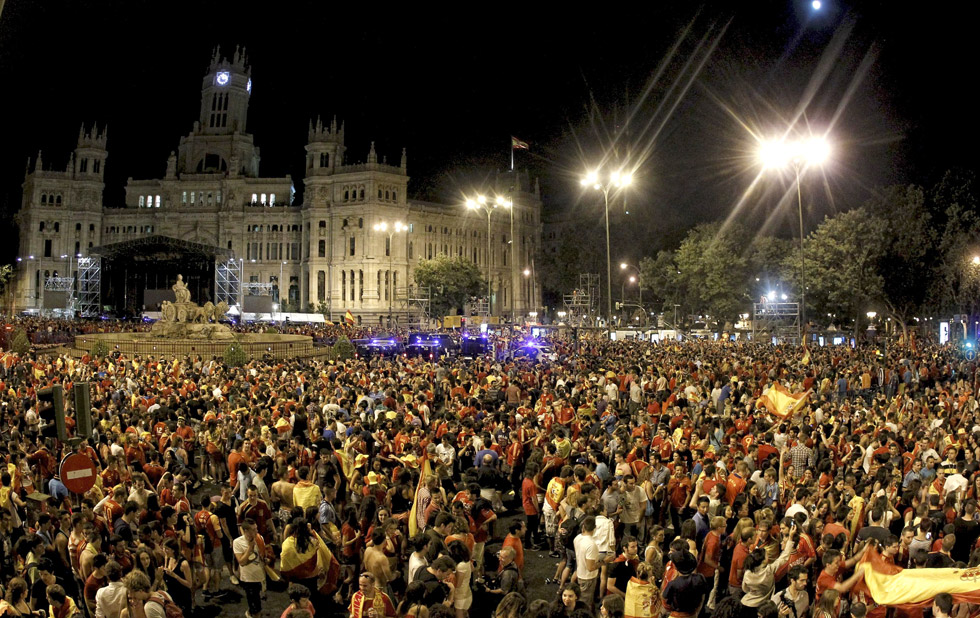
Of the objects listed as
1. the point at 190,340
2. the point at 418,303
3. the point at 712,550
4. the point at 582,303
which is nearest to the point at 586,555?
the point at 712,550

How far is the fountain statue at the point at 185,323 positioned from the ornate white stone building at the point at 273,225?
39.3m

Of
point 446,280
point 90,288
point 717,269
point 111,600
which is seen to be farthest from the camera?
point 90,288

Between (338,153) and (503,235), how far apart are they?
2269 centimetres

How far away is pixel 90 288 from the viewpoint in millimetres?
74875

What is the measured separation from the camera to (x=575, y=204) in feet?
368

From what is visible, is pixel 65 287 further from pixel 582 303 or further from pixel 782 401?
pixel 782 401

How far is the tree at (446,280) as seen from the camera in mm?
73125

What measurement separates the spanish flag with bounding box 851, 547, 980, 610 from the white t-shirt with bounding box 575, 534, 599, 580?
2501 millimetres

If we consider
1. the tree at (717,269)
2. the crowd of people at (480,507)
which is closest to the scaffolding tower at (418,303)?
the tree at (717,269)

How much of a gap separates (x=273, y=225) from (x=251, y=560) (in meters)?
81.6

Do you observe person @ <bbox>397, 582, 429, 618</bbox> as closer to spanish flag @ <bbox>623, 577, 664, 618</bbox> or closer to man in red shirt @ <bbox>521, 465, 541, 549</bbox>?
spanish flag @ <bbox>623, 577, 664, 618</bbox>

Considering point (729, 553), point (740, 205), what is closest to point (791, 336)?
point (740, 205)

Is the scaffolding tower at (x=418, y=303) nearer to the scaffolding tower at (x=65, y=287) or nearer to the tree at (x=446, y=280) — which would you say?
the tree at (x=446, y=280)

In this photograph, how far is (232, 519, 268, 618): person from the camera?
7.80m
